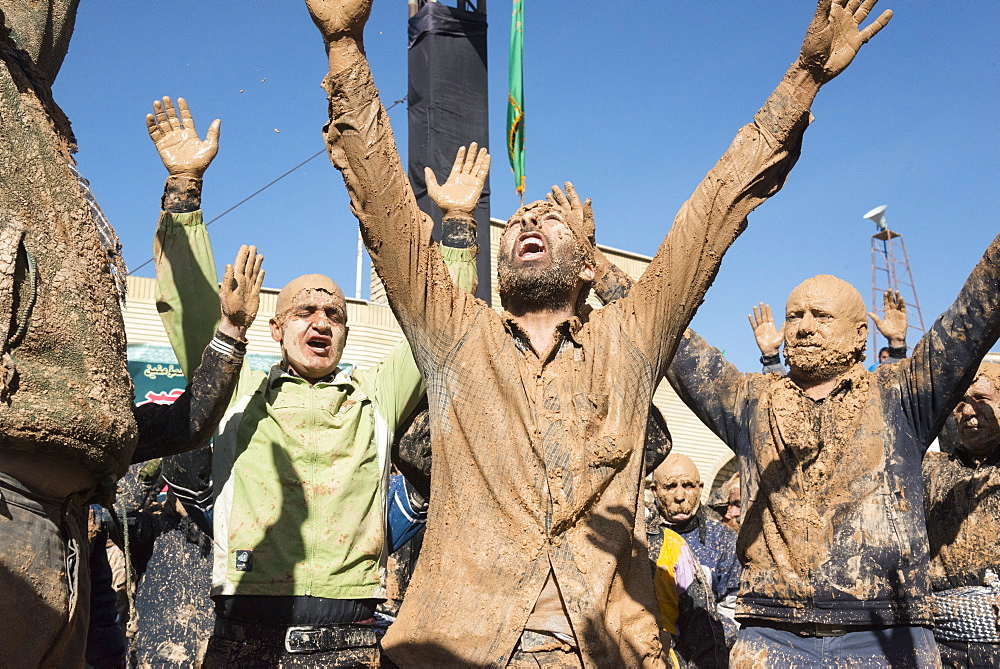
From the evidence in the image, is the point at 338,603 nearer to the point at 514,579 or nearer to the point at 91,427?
Answer: the point at 514,579

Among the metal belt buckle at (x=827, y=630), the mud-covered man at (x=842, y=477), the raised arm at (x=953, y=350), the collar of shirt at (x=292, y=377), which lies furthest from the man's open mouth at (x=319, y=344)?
the raised arm at (x=953, y=350)

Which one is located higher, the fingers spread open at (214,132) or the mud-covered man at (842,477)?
the fingers spread open at (214,132)

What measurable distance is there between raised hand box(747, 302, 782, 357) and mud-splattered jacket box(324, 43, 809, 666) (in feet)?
6.48

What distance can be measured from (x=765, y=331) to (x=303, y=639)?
293 cm

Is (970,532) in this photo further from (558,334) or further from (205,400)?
(205,400)

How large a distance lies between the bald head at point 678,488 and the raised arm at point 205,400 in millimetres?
3895

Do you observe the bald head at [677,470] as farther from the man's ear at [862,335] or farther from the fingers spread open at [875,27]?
the fingers spread open at [875,27]

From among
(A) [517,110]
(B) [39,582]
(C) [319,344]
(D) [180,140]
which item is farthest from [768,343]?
(A) [517,110]

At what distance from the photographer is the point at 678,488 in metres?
6.77

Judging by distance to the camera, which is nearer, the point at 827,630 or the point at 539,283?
the point at 539,283

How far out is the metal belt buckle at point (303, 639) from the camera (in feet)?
11.6

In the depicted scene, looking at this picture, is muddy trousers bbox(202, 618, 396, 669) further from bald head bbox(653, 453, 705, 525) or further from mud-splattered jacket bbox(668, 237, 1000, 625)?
bald head bbox(653, 453, 705, 525)

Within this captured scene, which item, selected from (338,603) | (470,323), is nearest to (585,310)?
(470,323)

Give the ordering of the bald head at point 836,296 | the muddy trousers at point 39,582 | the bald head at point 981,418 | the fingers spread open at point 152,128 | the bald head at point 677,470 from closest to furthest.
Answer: the muddy trousers at point 39,582 → the bald head at point 836,296 → the fingers spread open at point 152,128 → the bald head at point 981,418 → the bald head at point 677,470
